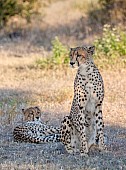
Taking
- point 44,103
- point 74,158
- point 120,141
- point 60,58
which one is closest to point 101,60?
point 60,58

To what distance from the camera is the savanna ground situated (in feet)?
22.7

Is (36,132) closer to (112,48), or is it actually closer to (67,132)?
(67,132)

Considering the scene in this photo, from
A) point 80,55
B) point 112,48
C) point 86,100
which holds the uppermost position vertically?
point 112,48

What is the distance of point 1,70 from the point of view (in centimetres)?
1367

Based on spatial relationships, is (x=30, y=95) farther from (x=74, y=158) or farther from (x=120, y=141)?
(x=74, y=158)

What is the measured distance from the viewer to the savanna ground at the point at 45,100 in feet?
22.7

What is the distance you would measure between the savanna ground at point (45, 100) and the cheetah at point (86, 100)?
17 centimetres

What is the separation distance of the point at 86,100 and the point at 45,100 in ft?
11.4

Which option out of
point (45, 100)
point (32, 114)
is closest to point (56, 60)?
point (45, 100)

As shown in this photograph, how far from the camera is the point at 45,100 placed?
10.8 meters

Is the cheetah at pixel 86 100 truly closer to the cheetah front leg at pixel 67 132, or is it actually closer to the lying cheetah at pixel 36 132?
the cheetah front leg at pixel 67 132

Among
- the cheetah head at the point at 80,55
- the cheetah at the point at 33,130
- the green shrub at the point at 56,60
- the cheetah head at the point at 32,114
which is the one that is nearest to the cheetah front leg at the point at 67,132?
the cheetah head at the point at 80,55

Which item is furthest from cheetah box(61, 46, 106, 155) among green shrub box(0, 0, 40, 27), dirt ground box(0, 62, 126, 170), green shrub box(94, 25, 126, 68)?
green shrub box(0, 0, 40, 27)

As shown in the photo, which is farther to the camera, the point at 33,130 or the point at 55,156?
the point at 33,130
